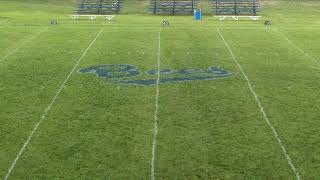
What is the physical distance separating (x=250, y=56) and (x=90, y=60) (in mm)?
7717

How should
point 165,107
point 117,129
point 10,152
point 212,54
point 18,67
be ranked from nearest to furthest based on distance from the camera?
point 10,152
point 117,129
point 165,107
point 18,67
point 212,54

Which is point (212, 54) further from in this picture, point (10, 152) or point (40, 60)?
point (10, 152)

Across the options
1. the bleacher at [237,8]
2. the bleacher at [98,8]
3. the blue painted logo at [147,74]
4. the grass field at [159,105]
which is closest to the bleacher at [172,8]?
the bleacher at [237,8]

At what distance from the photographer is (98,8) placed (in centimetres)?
4531

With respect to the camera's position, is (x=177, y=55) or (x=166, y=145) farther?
(x=177, y=55)

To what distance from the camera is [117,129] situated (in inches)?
595

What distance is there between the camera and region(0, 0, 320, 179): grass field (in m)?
12.8

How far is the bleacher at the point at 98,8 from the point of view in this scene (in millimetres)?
44375

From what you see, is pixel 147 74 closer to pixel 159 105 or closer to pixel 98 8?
pixel 159 105

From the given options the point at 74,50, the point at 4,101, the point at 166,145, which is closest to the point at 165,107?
the point at 166,145

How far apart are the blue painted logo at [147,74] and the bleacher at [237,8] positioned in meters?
22.7

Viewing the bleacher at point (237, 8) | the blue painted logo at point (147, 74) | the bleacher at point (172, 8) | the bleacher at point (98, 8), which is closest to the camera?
the blue painted logo at point (147, 74)

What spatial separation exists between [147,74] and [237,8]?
1017 inches

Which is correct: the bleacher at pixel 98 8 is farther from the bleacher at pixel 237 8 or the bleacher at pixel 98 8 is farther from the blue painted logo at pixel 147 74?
the blue painted logo at pixel 147 74
